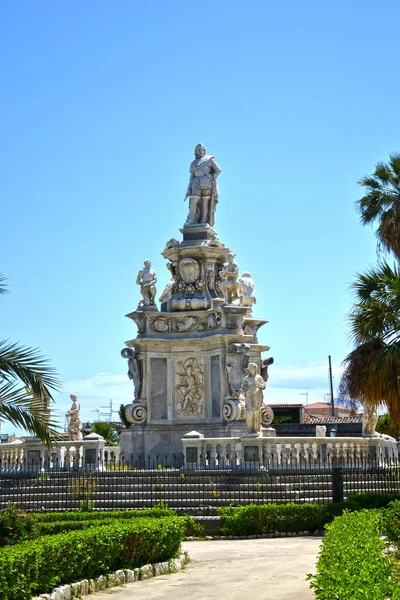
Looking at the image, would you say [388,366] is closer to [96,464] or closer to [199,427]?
[96,464]

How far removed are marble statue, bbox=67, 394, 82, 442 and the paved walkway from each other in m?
14.3

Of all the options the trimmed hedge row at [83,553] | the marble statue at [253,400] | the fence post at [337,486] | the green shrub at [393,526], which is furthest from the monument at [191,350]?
the trimmed hedge row at [83,553]

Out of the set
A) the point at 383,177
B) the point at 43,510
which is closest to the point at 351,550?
the point at 43,510

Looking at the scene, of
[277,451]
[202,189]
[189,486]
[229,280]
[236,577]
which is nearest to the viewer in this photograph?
[236,577]

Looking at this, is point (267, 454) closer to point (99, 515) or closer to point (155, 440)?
point (155, 440)

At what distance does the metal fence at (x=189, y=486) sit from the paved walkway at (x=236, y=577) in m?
3.95

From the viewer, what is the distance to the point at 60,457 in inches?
1153

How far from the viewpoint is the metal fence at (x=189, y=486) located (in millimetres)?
23578

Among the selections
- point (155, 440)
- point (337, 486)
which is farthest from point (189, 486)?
point (155, 440)

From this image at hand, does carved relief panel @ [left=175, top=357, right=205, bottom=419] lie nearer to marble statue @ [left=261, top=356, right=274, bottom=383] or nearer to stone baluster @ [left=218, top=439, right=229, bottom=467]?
marble statue @ [left=261, top=356, right=274, bottom=383]

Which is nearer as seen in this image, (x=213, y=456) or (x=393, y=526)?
(x=393, y=526)

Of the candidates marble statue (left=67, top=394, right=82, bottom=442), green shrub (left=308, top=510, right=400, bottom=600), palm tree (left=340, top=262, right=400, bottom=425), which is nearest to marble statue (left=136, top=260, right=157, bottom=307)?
marble statue (left=67, top=394, right=82, bottom=442)

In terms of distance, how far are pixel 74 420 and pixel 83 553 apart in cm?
2041

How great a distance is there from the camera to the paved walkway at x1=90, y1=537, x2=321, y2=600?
43.9 feet
